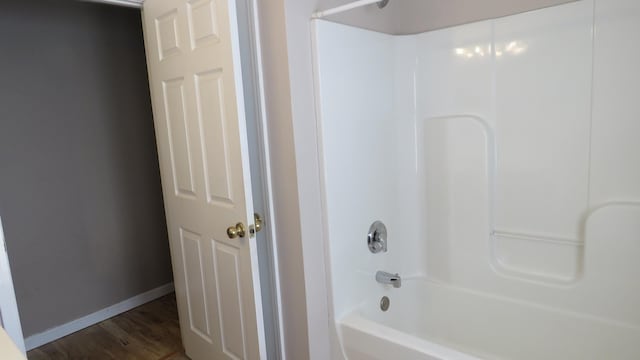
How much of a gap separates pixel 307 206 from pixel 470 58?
1.06 metres

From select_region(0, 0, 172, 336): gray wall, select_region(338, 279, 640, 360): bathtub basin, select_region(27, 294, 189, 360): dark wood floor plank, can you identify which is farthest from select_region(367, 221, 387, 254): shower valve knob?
select_region(0, 0, 172, 336): gray wall

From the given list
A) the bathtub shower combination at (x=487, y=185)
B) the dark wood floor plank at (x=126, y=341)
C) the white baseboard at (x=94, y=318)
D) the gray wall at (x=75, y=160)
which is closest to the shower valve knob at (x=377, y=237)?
the bathtub shower combination at (x=487, y=185)

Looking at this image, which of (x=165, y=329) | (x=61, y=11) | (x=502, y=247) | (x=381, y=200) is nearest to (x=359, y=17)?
(x=381, y=200)

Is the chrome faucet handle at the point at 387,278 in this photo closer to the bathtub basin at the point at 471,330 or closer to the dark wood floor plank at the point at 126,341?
the bathtub basin at the point at 471,330

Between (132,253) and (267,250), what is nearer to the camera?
(267,250)

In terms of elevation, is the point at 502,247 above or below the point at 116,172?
below

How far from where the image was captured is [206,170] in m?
1.81

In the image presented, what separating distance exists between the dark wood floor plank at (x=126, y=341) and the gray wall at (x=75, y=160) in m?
0.15

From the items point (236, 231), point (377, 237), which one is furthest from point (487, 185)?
point (236, 231)

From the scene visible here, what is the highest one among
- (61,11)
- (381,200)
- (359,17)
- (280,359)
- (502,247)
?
(61,11)

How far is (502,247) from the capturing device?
196 centimetres

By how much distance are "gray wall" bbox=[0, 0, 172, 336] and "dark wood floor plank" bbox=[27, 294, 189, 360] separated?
0.15 metres

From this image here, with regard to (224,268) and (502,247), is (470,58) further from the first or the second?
(224,268)

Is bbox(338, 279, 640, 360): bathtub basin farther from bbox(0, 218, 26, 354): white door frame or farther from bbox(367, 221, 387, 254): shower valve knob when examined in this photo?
bbox(0, 218, 26, 354): white door frame
